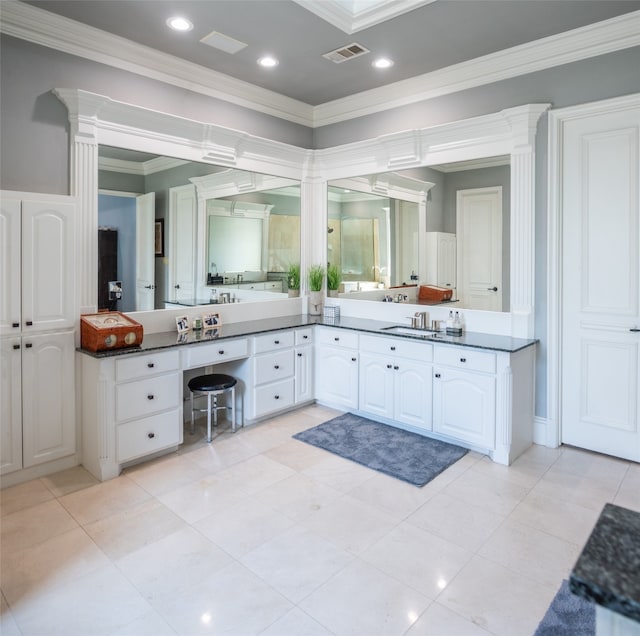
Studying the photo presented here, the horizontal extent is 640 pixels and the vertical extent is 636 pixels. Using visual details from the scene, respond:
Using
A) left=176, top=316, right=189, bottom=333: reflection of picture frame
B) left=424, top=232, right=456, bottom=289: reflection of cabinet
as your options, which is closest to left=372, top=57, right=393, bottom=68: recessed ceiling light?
left=424, top=232, right=456, bottom=289: reflection of cabinet

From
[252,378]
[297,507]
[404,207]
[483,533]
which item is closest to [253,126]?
[404,207]

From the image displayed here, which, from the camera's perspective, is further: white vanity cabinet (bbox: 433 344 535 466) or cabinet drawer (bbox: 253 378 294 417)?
cabinet drawer (bbox: 253 378 294 417)

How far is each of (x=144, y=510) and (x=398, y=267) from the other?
2.88m

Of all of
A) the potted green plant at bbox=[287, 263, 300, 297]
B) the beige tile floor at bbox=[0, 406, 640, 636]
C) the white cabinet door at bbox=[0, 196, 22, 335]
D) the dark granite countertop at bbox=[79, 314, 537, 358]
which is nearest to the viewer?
the beige tile floor at bbox=[0, 406, 640, 636]

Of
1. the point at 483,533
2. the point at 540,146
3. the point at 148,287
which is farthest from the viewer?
the point at 148,287

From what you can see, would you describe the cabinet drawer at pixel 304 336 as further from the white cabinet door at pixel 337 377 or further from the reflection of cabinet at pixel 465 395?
the reflection of cabinet at pixel 465 395

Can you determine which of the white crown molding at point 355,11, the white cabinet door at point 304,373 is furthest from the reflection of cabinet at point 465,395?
the white crown molding at point 355,11

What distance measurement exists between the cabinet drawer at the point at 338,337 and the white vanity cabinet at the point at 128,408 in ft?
4.76

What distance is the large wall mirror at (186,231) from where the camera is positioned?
342cm

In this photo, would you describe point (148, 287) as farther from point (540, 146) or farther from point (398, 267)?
point (540, 146)

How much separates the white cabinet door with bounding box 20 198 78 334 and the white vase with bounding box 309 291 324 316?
2.34 meters

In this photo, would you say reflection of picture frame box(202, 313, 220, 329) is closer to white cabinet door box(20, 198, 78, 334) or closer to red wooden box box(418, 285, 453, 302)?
white cabinet door box(20, 198, 78, 334)

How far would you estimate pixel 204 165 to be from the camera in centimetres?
398

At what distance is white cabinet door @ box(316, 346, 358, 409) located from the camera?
162 inches
